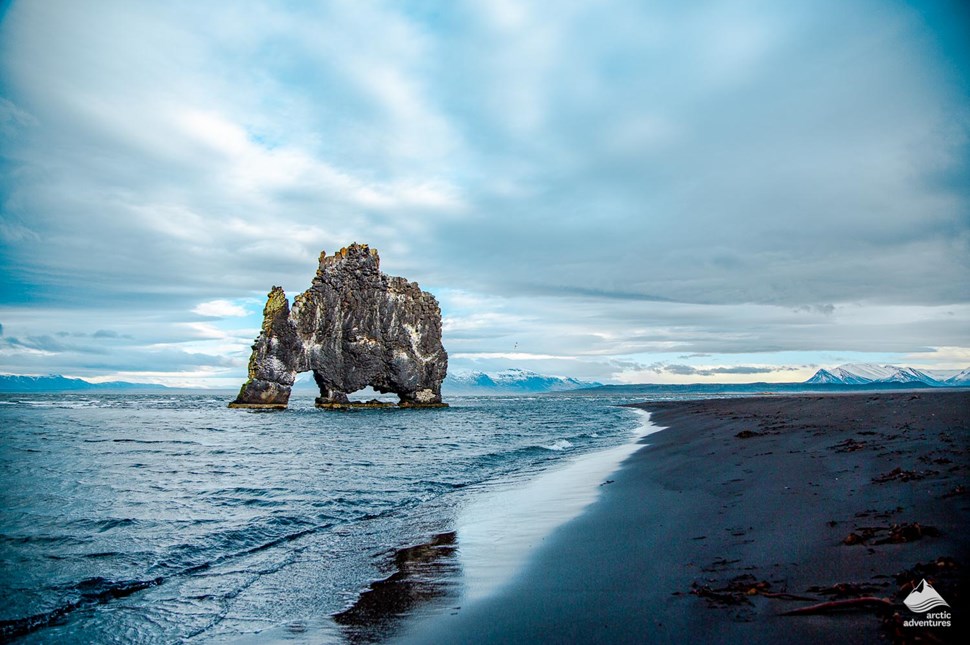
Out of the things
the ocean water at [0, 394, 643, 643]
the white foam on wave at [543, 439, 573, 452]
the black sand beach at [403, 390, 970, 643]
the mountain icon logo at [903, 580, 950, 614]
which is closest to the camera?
the mountain icon logo at [903, 580, 950, 614]

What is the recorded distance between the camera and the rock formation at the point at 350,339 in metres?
70.9

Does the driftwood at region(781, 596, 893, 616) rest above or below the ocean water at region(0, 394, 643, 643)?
above

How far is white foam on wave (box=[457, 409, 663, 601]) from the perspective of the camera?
7238mm

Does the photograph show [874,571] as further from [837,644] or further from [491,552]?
[491,552]

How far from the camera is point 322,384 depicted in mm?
76750

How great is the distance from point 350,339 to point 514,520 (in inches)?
2759

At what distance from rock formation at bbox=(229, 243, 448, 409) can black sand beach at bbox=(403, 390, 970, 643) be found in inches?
2655

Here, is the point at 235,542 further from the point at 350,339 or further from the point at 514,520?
the point at 350,339

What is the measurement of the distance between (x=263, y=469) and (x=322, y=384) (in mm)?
60515

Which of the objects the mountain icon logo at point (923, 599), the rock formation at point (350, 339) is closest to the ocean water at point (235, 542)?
the mountain icon logo at point (923, 599)

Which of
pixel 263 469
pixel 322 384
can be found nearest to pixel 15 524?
pixel 263 469

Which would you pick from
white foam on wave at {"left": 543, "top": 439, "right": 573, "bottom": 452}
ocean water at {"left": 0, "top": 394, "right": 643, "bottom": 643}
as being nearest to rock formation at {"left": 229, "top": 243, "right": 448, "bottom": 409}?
ocean water at {"left": 0, "top": 394, "right": 643, "bottom": 643}

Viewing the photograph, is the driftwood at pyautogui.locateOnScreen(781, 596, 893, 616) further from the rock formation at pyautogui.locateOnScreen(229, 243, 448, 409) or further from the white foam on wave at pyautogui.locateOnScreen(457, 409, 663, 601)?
the rock formation at pyautogui.locateOnScreen(229, 243, 448, 409)

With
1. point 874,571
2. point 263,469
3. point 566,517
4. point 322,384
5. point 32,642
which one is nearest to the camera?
point 874,571
